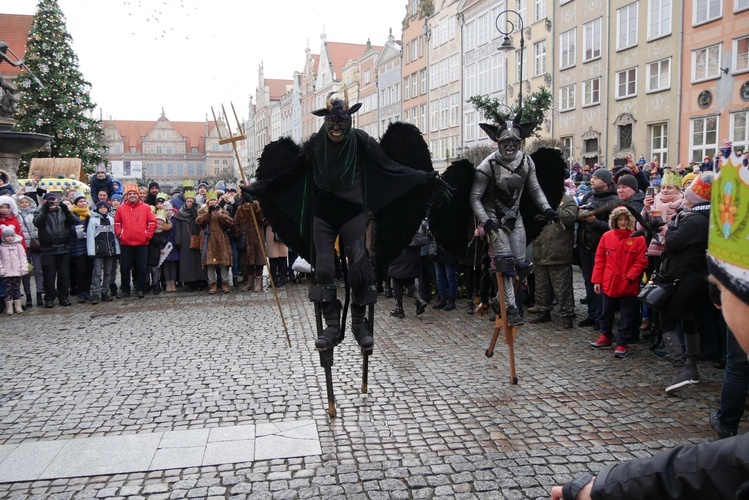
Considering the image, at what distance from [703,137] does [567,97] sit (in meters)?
9.82

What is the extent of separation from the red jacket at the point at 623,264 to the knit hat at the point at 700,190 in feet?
6.01

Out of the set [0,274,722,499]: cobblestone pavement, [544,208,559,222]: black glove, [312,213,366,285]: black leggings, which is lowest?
[0,274,722,499]: cobblestone pavement

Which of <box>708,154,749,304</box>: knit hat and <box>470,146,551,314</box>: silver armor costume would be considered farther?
<box>470,146,551,314</box>: silver armor costume

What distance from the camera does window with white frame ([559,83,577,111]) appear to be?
113ft

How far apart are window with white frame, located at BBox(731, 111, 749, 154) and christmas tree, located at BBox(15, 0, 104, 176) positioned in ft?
103

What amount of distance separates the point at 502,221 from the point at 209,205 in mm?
8165

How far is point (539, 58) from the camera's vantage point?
37.8 metres

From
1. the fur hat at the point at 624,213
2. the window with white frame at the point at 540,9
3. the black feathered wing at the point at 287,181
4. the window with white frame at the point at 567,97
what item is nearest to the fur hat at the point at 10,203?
the black feathered wing at the point at 287,181

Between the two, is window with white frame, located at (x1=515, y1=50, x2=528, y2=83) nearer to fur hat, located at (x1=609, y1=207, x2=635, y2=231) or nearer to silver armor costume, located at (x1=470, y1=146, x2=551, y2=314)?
fur hat, located at (x1=609, y1=207, x2=635, y2=231)

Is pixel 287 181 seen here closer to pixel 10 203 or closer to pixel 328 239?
pixel 328 239

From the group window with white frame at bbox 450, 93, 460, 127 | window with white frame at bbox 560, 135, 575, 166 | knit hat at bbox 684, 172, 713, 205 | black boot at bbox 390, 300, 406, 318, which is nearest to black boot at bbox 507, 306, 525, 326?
knit hat at bbox 684, 172, 713, 205

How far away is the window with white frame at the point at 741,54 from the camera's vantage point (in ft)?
79.7

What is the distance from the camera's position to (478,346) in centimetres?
828

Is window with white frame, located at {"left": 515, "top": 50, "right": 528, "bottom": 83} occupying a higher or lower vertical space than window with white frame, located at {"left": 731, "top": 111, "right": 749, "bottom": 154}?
higher
